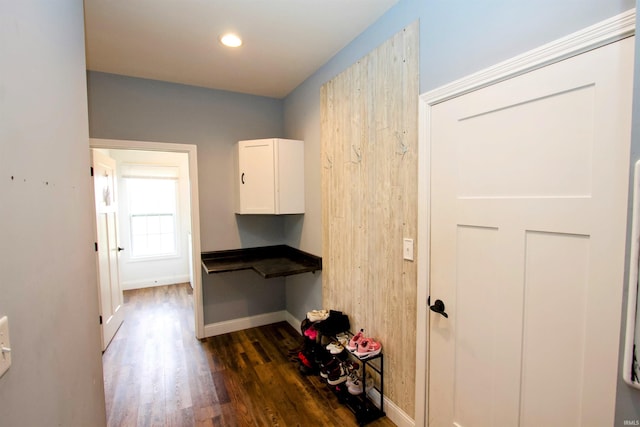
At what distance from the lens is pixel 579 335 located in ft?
3.48

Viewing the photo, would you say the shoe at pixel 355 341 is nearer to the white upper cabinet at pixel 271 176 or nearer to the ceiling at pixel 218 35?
the white upper cabinet at pixel 271 176

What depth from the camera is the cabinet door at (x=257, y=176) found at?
296cm

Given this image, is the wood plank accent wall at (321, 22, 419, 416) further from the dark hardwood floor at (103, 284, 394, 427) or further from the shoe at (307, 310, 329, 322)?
the dark hardwood floor at (103, 284, 394, 427)

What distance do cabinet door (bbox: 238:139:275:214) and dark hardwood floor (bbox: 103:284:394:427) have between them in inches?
56.8

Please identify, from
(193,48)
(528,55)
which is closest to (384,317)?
(528,55)

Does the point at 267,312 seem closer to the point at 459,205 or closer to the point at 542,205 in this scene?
the point at 459,205

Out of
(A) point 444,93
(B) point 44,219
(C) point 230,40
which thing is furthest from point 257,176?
(B) point 44,219

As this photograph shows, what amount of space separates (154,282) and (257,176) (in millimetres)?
3539

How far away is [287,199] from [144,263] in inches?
143

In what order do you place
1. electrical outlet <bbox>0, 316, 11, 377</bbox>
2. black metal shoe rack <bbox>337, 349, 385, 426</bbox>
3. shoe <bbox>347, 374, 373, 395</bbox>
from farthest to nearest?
shoe <bbox>347, 374, 373, 395</bbox>
black metal shoe rack <bbox>337, 349, 385, 426</bbox>
electrical outlet <bbox>0, 316, 11, 377</bbox>

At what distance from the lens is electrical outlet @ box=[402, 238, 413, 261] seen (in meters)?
1.74

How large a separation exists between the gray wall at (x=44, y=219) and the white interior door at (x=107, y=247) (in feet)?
5.83

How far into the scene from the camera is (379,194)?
1970 millimetres

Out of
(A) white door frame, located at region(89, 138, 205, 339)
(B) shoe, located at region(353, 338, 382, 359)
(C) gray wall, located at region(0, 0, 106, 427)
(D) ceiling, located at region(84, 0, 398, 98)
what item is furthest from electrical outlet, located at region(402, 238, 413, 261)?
(A) white door frame, located at region(89, 138, 205, 339)
